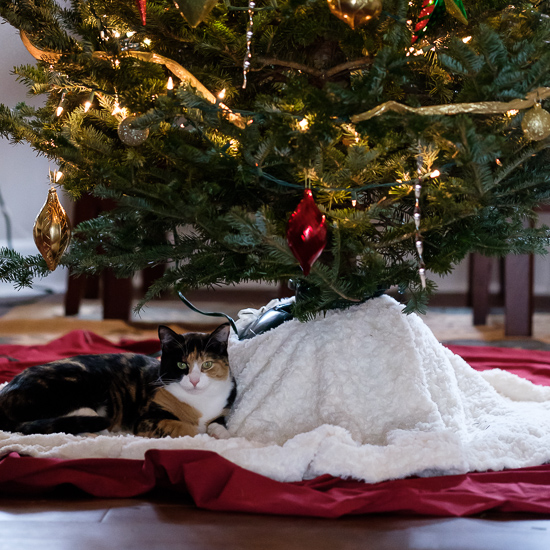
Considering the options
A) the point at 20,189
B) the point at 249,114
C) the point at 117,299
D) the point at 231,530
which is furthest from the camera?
the point at 20,189

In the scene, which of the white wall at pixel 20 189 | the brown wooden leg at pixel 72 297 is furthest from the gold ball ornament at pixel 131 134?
the white wall at pixel 20 189

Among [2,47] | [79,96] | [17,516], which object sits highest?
[2,47]

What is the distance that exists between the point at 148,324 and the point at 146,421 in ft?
4.41

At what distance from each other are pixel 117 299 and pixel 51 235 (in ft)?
4.64

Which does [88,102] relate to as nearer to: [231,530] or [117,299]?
[231,530]

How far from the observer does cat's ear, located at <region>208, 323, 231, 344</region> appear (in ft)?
3.67

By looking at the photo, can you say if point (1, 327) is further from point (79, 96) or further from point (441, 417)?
point (441, 417)

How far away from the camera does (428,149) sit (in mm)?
880

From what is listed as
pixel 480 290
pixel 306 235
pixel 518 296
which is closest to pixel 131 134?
pixel 306 235

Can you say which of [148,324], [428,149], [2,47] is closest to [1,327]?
[148,324]

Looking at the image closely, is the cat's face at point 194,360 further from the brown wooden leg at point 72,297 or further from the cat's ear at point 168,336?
the brown wooden leg at point 72,297

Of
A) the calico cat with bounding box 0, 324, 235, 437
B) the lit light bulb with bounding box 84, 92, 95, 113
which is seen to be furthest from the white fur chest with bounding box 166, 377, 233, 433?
the lit light bulb with bounding box 84, 92, 95, 113

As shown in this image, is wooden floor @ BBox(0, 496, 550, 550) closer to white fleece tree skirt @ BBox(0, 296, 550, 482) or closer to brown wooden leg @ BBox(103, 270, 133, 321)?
white fleece tree skirt @ BBox(0, 296, 550, 482)

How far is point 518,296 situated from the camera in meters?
2.23
